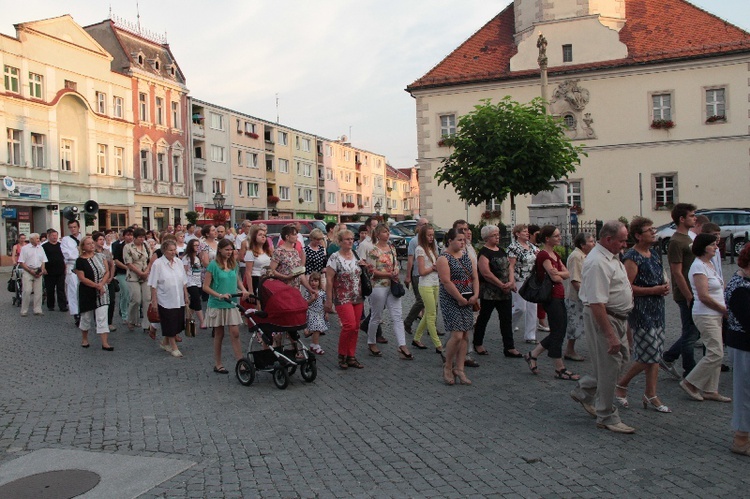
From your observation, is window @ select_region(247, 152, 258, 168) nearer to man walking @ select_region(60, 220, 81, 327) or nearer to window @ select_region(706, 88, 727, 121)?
window @ select_region(706, 88, 727, 121)

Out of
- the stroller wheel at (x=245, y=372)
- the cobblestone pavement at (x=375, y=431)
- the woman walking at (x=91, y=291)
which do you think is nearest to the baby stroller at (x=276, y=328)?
the stroller wheel at (x=245, y=372)

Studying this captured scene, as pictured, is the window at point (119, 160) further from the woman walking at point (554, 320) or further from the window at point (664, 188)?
the woman walking at point (554, 320)

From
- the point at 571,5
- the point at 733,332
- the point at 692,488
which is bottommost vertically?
the point at 692,488

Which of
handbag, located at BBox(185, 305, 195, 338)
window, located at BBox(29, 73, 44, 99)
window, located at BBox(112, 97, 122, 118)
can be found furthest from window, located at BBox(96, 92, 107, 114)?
handbag, located at BBox(185, 305, 195, 338)

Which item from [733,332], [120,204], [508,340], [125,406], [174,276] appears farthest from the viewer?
[120,204]

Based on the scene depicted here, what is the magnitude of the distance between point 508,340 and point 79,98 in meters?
38.9

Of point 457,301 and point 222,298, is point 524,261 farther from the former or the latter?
point 222,298

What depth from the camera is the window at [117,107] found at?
4538 centimetres

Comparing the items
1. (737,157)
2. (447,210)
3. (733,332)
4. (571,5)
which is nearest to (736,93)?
(737,157)

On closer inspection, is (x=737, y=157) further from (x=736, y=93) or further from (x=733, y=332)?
(x=733, y=332)

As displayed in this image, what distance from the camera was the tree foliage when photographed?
25234 mm

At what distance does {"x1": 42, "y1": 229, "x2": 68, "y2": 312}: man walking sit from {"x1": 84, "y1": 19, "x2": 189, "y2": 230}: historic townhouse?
30.8m

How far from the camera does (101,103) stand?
1746 inches

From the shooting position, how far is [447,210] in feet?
137
